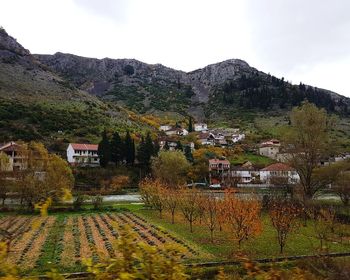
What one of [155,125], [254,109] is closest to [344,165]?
[155,125]

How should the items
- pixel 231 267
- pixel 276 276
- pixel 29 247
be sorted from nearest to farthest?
pixel 276 276, pixel 231 267, pixel 29 247

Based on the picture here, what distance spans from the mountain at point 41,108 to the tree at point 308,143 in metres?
57.3

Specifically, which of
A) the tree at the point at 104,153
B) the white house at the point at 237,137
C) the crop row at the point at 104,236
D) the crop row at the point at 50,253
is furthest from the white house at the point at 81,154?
the white house at the point at 237,137

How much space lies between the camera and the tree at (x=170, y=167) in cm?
6216

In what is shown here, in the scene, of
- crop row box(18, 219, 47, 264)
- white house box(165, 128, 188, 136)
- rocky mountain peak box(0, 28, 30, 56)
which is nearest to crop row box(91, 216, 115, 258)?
crop row box(18, 219, 47, 264)

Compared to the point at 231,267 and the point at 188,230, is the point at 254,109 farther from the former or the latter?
the point at 231,267

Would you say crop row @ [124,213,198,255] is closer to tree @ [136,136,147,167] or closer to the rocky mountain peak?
tree @ [136,136,147,167]

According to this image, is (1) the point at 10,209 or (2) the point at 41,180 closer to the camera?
(1) the point at 10,209

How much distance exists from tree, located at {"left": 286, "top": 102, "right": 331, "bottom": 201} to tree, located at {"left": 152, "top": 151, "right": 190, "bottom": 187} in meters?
22.0

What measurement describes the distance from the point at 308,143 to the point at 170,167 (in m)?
25.7

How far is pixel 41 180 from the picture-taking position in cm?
4588

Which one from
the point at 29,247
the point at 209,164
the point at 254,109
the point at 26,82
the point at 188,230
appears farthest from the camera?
the point at 254,109

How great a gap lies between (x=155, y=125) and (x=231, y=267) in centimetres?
12346

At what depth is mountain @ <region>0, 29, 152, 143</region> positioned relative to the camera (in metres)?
88.5
